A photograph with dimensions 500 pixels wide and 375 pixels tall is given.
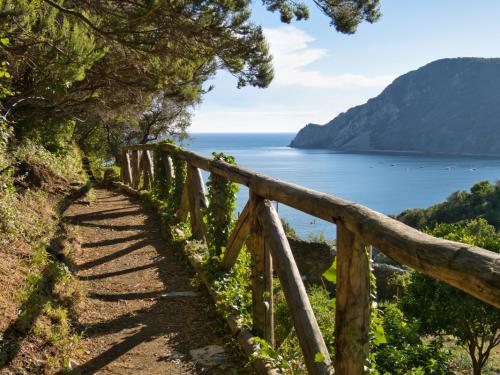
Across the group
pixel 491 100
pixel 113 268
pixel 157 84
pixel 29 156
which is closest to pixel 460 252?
pixel 113 268

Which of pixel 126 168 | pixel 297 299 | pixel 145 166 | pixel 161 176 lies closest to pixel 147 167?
pixel 145 166

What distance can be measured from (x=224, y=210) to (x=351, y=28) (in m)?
4.39

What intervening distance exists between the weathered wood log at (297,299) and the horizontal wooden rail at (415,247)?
352mm

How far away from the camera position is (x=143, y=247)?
727cm

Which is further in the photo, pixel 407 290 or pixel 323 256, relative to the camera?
pixel 323 256

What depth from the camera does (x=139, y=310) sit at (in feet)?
15.9

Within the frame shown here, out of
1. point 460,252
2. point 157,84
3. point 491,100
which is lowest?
point 460,252

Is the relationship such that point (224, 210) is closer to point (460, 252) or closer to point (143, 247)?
point (143, 247)

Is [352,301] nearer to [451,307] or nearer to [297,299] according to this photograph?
[297,299]

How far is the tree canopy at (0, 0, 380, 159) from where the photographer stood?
661 cm

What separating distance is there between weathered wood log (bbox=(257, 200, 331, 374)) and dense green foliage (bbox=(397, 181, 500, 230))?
5616cm

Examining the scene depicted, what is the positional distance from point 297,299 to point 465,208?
61782 mm

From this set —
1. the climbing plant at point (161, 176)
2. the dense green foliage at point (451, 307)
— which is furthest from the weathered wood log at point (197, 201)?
the dense green foliage at point (451, 307)

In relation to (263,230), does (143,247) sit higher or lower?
lower
